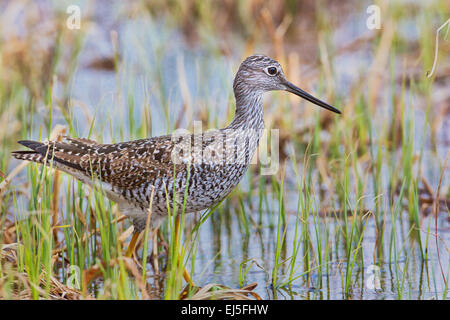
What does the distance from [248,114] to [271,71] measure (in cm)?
52

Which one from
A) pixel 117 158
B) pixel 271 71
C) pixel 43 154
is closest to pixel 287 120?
pixel 271 71

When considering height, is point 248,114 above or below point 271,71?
below

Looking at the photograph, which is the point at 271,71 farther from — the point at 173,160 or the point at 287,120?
the point at 287,120

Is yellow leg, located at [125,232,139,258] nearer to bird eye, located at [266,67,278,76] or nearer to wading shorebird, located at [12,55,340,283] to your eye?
wading shorebird, located at [12,55,340,283]

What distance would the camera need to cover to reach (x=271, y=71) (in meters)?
7.08

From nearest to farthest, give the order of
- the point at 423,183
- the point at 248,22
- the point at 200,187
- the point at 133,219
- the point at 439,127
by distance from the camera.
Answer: the point at 200,187
the point at 133,219
the point at 423,183
the point at 439,127
the point at 248,22

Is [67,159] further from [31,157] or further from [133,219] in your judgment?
[133,219]

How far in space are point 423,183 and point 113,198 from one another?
3492 millimetres

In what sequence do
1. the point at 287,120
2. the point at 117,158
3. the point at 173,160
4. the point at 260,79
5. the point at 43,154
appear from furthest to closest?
the point at 287,120 < the point at 260,79 < the point at 117,158 < the point at 43,154 < the point at 173,160

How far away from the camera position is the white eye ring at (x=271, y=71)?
7047 mm

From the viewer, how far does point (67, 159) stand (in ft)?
22.2

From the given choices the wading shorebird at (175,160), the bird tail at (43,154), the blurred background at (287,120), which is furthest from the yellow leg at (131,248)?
the bird tail at (43,154)
